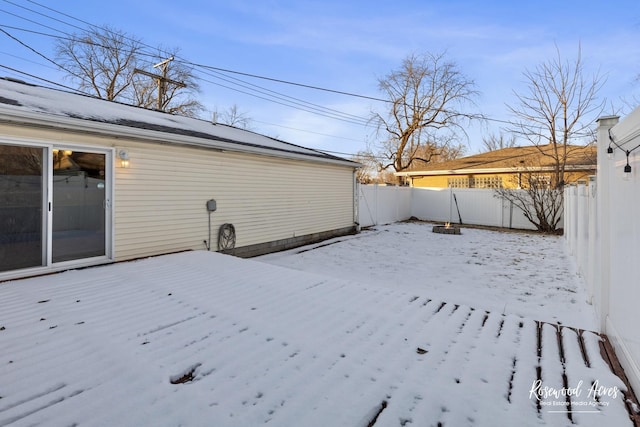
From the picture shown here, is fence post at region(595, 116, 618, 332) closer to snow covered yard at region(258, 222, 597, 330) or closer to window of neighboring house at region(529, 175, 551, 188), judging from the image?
snow covered yard at region(258, 222, 597, 330)

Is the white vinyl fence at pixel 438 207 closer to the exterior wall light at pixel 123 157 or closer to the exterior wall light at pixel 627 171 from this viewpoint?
the exterior wall light at pixel 123 157

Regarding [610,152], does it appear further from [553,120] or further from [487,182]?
[487,182]

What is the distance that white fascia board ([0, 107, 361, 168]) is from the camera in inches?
158

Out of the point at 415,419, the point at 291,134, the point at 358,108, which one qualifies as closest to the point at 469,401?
the point at 415,419

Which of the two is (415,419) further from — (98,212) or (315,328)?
(98,212)

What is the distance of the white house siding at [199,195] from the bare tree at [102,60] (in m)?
14.7

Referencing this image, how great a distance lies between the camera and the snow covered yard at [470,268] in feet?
14.3

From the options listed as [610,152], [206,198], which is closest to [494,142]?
[206,198]

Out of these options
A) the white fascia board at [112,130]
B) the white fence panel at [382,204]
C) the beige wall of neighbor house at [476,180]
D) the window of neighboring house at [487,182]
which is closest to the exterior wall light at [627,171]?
the white fascia board at [112,130]

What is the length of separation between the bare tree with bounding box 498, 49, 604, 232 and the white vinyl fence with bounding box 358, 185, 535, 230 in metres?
0.64

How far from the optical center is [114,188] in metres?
5.05

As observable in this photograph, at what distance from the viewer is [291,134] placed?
86.5ft

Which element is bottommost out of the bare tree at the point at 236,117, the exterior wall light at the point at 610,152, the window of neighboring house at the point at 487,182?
the exterior wall light at the point at 610,152

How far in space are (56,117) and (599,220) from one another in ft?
20.5
